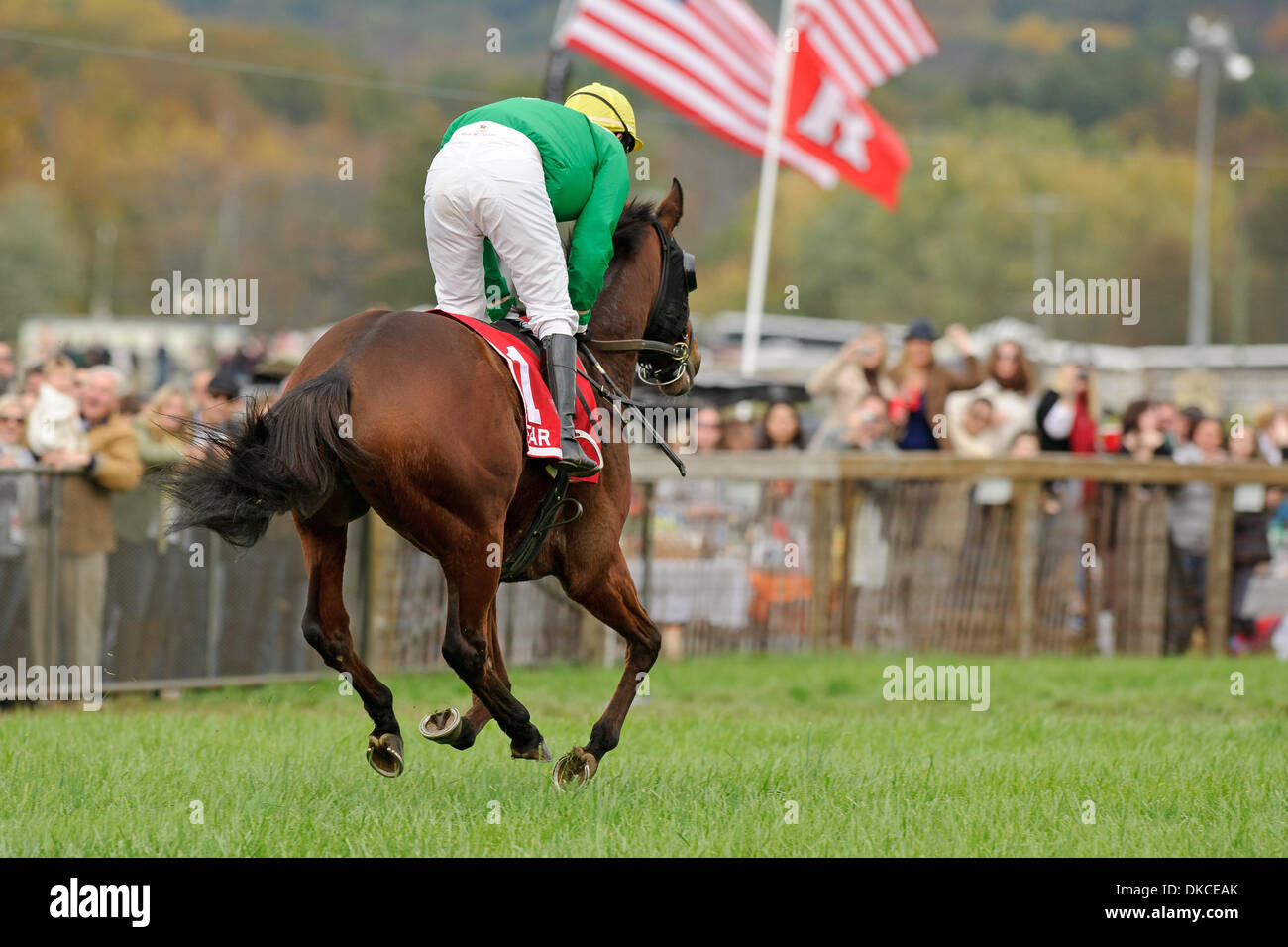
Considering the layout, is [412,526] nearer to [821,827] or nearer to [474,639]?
[474,639]

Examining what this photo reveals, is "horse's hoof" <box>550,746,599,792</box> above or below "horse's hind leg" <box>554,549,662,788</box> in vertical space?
below

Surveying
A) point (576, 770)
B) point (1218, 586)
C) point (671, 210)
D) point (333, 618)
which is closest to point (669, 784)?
point (576, 770)

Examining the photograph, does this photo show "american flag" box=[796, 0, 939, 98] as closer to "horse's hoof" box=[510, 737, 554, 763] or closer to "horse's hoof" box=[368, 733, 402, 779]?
"horse's hoof" box=[510, 737, 554, 763]

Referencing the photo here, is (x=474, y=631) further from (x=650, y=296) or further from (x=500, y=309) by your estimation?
(x=650, y=296)

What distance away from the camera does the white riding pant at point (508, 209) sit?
6199mm

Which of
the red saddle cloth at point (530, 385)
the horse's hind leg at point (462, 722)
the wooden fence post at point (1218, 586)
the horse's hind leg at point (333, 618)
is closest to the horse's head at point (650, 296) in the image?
the red saddle cloth at point (530, 385)

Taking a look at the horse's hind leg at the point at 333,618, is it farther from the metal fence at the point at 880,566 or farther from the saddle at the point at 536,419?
the metal fence at the point at 880,566

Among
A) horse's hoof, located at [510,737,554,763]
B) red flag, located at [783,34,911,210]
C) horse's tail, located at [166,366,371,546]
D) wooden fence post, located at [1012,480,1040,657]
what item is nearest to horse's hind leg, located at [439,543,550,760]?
horse's hoof, located at [510,737,554,763]

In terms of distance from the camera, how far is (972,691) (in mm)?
11016

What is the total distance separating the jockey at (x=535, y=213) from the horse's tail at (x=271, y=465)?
0.87 m

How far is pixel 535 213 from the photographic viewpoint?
6230mm

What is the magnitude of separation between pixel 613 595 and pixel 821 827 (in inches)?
57.8

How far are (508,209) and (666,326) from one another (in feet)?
4.23

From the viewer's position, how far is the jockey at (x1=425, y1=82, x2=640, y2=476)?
20.4 ft
